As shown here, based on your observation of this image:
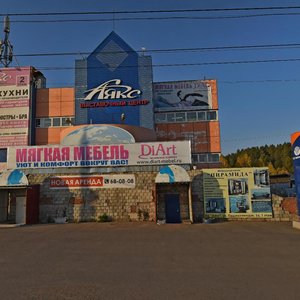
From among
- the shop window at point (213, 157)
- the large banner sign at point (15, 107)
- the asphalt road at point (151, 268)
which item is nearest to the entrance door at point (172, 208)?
the asphalt road at point (151, 268)

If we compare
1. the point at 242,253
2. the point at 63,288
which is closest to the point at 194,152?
the point at 242,253

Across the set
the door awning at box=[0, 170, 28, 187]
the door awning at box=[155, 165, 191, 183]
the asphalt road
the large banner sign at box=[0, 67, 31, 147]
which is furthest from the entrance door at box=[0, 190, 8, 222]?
the large banner sign at box=[0, 67, 31, 147]

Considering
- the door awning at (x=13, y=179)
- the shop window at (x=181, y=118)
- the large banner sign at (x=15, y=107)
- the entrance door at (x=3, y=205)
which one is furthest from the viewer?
the shop window at (x=181, y=118)

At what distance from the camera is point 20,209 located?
834 inches

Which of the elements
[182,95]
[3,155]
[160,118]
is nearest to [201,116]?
[182,95]

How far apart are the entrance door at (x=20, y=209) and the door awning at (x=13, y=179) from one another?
1.47m

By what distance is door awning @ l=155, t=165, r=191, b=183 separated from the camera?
19.9 metres

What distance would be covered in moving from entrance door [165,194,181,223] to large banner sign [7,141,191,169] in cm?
238

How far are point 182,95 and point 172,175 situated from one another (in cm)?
1920

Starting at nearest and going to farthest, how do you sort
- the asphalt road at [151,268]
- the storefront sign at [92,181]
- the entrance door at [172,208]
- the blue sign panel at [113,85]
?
the asphalt road at [151,268] < the entrance door at [172,208] < the storefront sign at [92,181] < the blue sign panel at [113,85]

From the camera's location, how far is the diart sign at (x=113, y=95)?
35.6 m

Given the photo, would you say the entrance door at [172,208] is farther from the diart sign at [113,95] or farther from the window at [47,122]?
the window at [47,122]

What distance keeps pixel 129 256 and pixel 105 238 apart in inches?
164

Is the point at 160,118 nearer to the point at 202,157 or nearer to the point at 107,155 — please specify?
the point at 202,157
